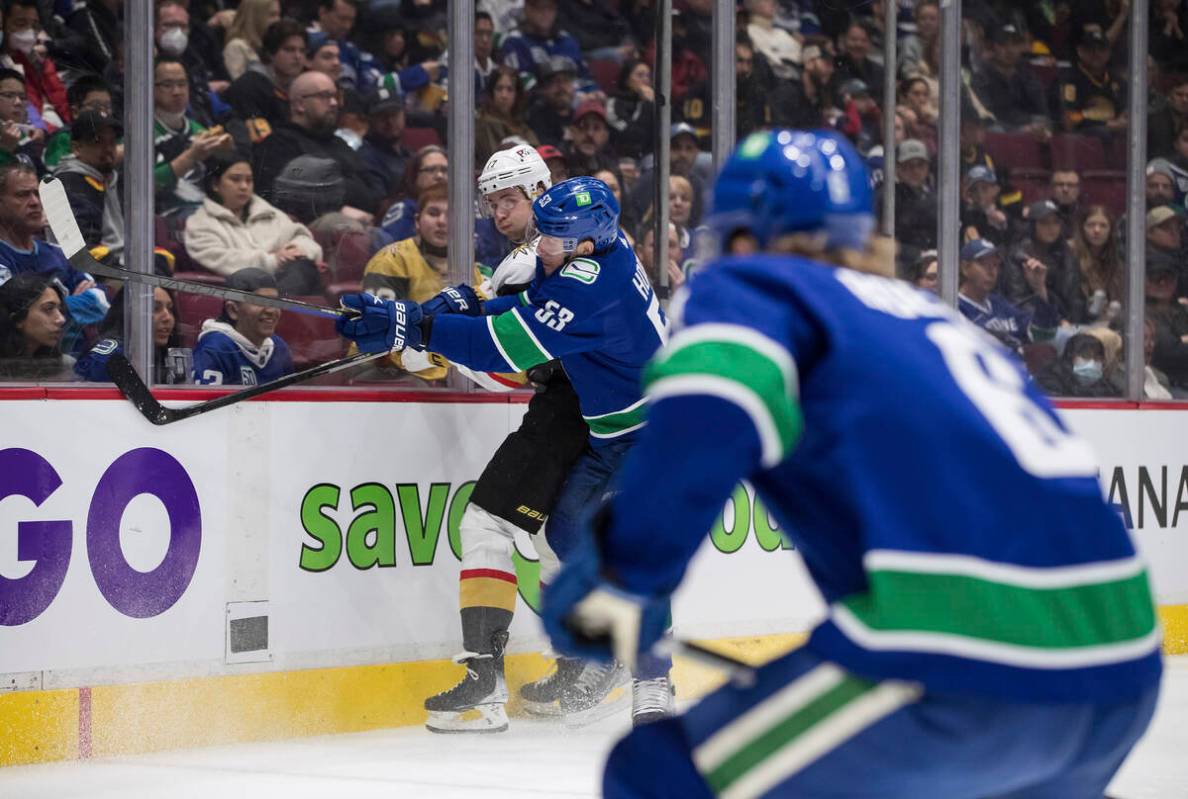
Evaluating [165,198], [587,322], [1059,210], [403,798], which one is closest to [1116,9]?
[1059,210]

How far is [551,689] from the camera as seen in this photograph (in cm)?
405

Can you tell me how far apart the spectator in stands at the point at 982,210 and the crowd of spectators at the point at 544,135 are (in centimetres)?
1

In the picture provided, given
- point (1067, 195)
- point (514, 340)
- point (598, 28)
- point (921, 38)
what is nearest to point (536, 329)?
point (514, 340)

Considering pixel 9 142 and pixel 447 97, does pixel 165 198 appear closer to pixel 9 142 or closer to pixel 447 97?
pixel 9 142

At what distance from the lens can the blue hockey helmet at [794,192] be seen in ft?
4.75

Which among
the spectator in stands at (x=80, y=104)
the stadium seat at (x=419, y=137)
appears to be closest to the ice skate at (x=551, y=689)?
the stadium seat at (x=419, y=137)

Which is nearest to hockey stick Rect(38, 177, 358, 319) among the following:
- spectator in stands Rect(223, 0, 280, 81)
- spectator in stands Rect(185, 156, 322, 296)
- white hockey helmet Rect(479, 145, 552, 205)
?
spectator in stands Rect(185, 156, 322, 296)

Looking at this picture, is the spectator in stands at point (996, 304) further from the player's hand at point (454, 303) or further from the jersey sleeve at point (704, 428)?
the jersey sleeve at point (704, 428)

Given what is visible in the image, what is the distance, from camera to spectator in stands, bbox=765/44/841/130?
5168mm

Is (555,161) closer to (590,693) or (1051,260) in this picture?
(590,693)

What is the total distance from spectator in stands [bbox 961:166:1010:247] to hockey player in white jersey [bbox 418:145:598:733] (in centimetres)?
205

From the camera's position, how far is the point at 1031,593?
1.32m

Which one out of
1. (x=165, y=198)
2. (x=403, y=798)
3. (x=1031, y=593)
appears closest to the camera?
(x=1031, y=593)

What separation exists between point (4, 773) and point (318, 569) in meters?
0.89
